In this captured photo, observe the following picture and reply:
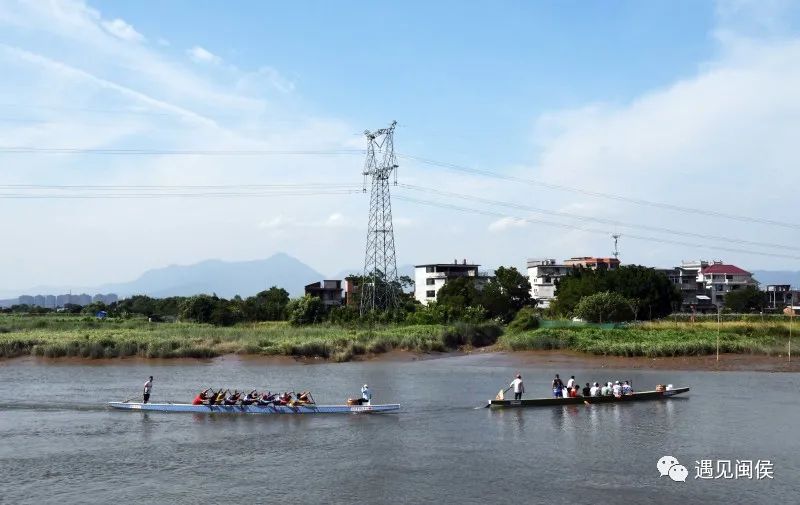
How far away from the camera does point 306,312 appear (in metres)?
107

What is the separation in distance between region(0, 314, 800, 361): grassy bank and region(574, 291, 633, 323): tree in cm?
750

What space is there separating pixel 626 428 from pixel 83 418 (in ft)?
95.7

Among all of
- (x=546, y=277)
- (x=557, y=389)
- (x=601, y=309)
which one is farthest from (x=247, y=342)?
(x=546, y=277)

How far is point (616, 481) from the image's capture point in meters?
27.9

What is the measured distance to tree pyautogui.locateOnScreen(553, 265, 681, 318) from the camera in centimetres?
10244

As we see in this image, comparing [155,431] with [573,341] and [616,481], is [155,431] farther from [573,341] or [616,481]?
[573,341]

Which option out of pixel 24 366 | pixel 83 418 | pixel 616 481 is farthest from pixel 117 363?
pixel 616 481

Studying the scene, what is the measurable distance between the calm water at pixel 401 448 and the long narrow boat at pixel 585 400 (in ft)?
3.17

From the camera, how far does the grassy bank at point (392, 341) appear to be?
7094cm

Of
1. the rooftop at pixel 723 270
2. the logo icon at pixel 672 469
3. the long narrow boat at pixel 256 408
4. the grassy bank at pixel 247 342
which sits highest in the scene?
the rooftop at pixel 723 270

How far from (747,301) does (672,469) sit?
13239cm

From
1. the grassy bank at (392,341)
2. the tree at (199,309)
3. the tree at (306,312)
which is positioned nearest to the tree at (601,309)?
the grassy bank at (392,341)

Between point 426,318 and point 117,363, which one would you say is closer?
point 117,363

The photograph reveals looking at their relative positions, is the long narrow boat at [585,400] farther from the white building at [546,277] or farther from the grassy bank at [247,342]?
the white building at [546,277]
